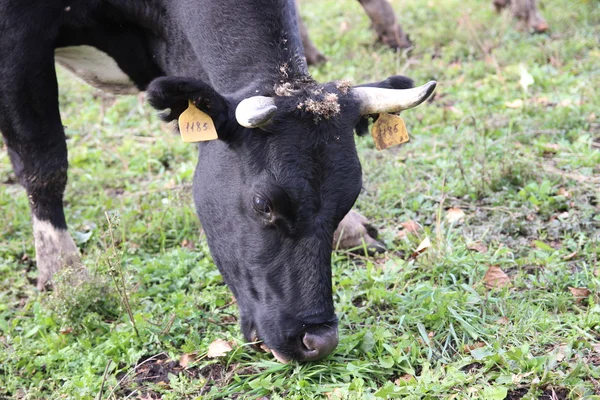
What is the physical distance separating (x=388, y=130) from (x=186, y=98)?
1.13 m

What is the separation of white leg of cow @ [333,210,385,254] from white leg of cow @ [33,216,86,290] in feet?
5.50

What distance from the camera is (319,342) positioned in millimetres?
3281

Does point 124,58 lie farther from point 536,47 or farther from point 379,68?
point 536,47

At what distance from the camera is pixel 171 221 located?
17.6ft

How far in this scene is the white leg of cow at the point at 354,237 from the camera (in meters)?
4.77

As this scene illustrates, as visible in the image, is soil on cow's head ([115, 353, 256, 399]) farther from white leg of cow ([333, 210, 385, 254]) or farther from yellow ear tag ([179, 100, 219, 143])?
white leg of cow ([333, 210, 385, 254])

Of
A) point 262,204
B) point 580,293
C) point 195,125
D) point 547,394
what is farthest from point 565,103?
point 195,125

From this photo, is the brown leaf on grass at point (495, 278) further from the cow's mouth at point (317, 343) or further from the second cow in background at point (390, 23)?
the second cow in background at point (390, 23)

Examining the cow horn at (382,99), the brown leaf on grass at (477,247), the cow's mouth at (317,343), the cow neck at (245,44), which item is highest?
the cow neck at (245,44)

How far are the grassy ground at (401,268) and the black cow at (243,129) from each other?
1.05 feet

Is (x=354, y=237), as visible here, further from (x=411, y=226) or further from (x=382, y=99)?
(x=382, y=99)

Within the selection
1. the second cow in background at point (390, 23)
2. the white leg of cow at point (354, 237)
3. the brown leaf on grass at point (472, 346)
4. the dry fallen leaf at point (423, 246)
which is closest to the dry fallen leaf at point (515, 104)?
the second cow in background at point (390, 23)

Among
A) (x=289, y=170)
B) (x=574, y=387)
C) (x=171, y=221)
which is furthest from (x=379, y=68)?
(x=574, y=387)

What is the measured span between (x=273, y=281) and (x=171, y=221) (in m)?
2.12
